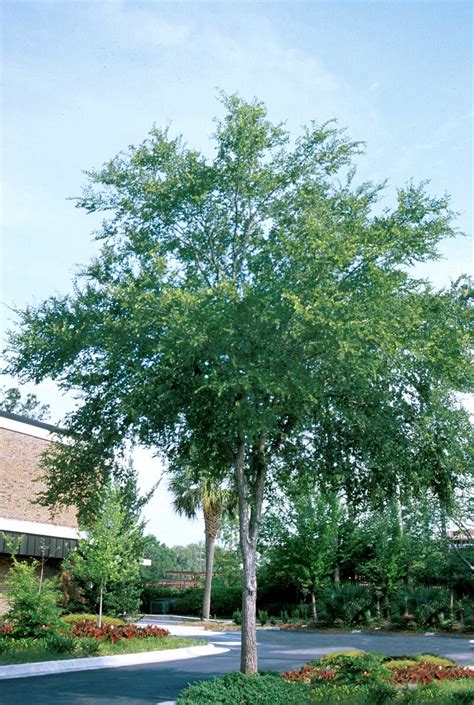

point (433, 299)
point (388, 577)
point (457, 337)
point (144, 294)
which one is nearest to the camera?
point (144, 294)

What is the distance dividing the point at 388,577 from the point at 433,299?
25.5m

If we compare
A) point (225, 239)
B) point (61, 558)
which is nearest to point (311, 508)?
point (61, 558)

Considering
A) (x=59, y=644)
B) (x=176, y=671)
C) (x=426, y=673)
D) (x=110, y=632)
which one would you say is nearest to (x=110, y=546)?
(x=110, y=632)

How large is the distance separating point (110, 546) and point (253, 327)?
12.3 metres

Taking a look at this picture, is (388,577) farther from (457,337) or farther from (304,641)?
(457,337)

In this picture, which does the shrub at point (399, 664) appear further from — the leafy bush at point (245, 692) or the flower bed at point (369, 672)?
the leafy bush at point (245, 692)

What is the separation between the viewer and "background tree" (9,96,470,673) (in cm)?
1314

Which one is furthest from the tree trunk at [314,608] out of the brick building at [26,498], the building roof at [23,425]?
the building roof at [23,425]

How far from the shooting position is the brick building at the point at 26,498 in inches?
998

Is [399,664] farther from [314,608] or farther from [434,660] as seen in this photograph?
[314,608]

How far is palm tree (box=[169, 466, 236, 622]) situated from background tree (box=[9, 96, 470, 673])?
71.7 feet

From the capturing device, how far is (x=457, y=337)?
14.4 m

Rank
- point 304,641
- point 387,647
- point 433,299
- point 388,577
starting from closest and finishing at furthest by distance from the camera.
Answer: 1. point 433,299
2. point 387,647
3. point 304,641
4. point 388,577

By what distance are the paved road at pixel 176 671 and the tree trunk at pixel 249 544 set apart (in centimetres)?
169
